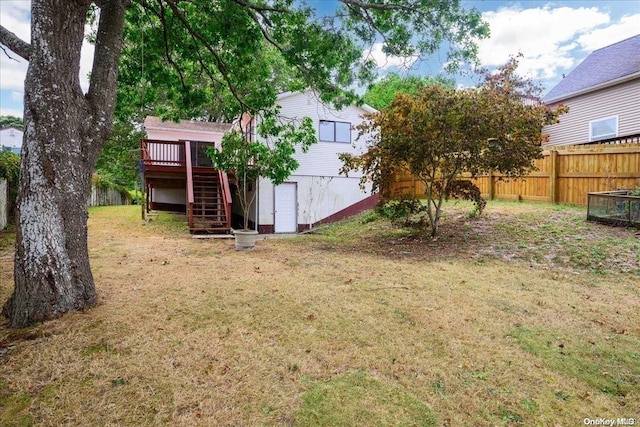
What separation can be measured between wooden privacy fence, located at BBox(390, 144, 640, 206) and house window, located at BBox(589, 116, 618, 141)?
3928mm

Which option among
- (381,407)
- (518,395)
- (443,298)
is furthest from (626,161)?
(381,407)

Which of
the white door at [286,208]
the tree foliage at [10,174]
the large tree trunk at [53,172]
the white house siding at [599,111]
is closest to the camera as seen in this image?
the large tree trunk at [53,172]

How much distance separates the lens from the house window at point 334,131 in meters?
14.2

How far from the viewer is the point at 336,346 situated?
338 cm

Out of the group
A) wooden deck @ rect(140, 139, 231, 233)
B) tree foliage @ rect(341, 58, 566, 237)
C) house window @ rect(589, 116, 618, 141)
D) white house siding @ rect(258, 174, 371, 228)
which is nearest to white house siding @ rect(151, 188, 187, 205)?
wooden deck @ rect(140, 139, 231, 233)

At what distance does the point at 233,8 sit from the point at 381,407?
22.1ft

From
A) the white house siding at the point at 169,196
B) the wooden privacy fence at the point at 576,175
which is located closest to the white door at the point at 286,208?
the wooden privacy fence at the point at 576,175

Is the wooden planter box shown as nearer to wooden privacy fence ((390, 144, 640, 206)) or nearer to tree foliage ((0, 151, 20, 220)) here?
wooden privacy fence ((390, 144, 640, 206))

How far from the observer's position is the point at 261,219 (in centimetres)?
1357

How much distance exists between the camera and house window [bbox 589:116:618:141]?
537 inches

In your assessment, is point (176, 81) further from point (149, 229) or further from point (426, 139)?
point (149, 229)

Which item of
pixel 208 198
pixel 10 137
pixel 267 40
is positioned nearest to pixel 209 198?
pixel 208 198

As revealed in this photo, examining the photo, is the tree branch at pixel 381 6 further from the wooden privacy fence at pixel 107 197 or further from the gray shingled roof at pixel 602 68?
the wooden privacy fence at pixel 107 197

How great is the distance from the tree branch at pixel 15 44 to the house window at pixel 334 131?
1088cm
